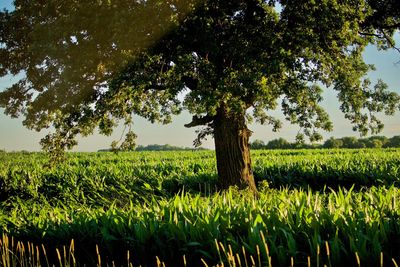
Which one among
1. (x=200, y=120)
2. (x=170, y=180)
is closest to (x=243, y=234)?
(x=200, y=120)

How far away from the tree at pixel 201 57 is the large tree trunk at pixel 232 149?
31mm

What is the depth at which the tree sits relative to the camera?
10.2m

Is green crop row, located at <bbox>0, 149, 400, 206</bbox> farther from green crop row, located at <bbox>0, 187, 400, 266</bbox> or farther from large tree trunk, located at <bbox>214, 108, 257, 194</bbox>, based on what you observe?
green crop row, located at <bbox>0, 187, 400, 266</bbox>

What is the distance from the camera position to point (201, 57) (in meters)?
11.9

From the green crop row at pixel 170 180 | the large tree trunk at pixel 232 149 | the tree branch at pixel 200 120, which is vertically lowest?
the green crop row at pixel 170 180

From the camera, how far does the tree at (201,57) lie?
10242mm

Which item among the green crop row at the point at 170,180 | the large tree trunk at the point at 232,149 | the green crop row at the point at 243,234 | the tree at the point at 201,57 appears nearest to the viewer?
the green crop row at the point at 243,234

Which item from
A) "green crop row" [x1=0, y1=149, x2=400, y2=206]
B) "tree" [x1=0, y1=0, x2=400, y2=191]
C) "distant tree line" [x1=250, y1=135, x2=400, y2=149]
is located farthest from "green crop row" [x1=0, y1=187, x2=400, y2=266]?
"distant tree line" [x1=250, y1=135, x2=400, y2=149]

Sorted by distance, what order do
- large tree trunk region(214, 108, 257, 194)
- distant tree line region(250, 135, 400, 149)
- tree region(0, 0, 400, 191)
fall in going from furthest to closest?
1. distant tree line region(250, 135, 400, 149)
2. large tree trunk region(214, 108, 257, 194)
3. tree region(0, 0, 400, 191)

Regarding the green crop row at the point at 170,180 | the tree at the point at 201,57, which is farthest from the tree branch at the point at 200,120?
the green crop row at the point at 170,180

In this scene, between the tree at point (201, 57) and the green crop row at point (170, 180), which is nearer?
the tree at point (201, 57)

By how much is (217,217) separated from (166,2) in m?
6.62

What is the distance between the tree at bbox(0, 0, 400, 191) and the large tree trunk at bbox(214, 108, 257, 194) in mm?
31

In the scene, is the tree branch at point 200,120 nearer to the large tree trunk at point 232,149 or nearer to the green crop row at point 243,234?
the large tree trunk at point 232,149
